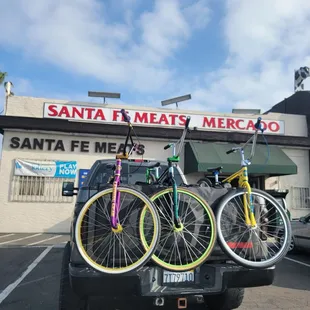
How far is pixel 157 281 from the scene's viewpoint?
2.82 metres

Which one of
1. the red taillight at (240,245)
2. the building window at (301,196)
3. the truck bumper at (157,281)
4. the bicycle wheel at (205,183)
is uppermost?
the bicycle wheel at (205,183)

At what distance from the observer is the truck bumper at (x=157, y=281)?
2.68m

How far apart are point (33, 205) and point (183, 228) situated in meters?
11.9

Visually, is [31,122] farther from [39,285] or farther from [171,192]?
[171,192]

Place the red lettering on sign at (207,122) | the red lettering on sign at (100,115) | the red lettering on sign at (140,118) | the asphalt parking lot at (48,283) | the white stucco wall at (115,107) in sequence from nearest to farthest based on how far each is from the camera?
the asphalt parking lot at (48,283) < the white stucco wall at (115,107) < the red lettering on sign at (100,115) < the red lettering on sign at (140,118) < the red lettering on sign at (207,122)

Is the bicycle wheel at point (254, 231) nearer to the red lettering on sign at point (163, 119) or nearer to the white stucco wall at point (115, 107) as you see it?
the red lettering on sign at point (163, 119)

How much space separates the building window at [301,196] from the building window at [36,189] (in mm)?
10877

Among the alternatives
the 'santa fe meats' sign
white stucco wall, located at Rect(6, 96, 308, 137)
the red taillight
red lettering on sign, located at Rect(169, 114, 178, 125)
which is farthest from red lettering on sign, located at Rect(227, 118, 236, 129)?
the red taillight

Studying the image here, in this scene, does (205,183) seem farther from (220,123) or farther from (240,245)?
(220,123)

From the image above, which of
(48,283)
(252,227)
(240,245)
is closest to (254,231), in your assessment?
(252,227)

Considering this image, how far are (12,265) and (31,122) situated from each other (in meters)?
7.72

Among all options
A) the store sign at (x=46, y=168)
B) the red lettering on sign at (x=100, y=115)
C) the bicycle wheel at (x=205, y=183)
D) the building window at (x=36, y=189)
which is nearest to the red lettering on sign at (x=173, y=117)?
the red lettering on sign at (x=100, y=115)

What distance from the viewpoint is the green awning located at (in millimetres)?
12984

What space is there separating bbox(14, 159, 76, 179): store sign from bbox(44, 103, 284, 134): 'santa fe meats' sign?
222cm
